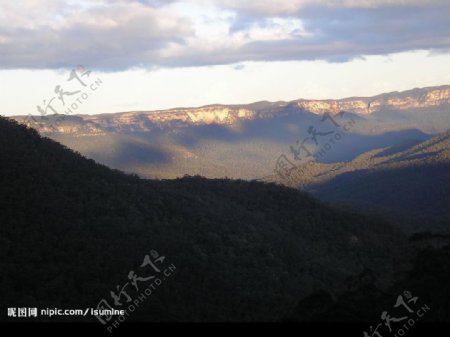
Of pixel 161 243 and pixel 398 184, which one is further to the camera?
pixel 398 184

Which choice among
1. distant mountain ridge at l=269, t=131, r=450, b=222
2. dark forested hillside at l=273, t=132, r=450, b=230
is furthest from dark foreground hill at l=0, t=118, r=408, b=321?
distant mountain ridge at l=269, t=131, r=450, b=222

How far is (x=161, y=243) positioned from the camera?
4116 cm

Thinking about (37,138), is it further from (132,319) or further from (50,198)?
(132,319)

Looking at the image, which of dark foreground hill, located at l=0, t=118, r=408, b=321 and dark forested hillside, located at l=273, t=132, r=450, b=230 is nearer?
dark foreground hill, located at l=0, t=118, r=408, b=321

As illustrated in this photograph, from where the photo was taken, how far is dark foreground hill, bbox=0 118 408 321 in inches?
1262

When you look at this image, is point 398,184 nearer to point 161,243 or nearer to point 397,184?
point 397,184

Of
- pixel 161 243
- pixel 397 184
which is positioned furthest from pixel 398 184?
pixel 161 243

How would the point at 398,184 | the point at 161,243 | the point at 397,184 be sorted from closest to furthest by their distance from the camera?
the point at 161,243, the point at 398,184, the point at 397,184

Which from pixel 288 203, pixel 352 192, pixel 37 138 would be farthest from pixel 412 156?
pixel 37 138

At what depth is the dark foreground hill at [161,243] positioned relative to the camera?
32.1m

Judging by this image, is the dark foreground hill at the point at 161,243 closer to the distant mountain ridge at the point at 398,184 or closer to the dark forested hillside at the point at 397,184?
the dark forested hillside at the point at 397,184

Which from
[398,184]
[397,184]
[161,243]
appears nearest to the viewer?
[161,243]

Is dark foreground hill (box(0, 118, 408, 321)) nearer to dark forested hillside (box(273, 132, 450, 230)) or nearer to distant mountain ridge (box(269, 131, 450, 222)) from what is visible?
dark forested hillside (box(273, 132, 450, 230))

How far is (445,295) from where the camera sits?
26.2 meters
